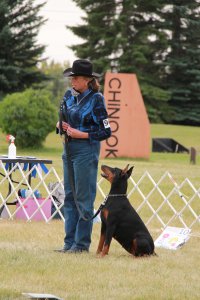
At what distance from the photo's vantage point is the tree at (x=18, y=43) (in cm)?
4112

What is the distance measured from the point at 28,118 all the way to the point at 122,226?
22.1m

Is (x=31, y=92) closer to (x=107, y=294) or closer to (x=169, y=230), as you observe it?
(x=169, y=230)

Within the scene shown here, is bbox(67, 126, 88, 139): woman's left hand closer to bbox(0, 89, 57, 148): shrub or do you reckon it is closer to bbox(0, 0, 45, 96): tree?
bbox(0, 89, 57, 148): shrub

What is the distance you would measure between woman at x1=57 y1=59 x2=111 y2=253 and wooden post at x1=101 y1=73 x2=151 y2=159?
19.1 meters

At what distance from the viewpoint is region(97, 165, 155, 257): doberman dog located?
7625 mm

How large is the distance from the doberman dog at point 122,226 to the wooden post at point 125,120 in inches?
755

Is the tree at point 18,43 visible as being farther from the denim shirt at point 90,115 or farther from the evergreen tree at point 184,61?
the denim shirt at point 90,115

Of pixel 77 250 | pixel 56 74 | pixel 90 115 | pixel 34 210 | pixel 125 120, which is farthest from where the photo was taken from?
pixel 56 74

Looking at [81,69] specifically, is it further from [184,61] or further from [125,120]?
[184,61]

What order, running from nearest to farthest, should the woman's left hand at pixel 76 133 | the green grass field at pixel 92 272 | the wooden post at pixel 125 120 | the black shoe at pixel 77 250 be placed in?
1. the green grass field at pixel 92 272
2. the woman's left hand at pixel 76 133
3. the black shoe at pixel 77 250
4. the wooden post at pixel 125 120

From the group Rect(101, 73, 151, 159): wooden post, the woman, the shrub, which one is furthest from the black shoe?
the shrub

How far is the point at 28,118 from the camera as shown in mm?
29516

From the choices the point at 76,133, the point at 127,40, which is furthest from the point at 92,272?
the point at 127,40

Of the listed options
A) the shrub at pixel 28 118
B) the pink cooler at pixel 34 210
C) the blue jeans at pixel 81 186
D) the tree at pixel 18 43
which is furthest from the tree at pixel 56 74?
the blue jeans at pixel 81 186
